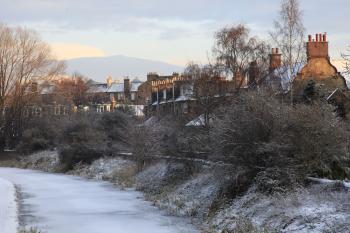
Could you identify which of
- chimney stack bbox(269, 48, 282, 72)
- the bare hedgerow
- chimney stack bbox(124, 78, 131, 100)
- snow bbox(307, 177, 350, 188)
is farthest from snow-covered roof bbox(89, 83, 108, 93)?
snow bbox(307, 177, 350, 188)

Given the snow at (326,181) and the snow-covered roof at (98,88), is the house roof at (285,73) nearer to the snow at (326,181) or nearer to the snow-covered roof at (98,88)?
the snow at (326,181)

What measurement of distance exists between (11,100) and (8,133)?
4.05m

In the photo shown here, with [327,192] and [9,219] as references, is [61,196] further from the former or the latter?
[327,192]

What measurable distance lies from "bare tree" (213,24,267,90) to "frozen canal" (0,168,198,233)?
1749cm

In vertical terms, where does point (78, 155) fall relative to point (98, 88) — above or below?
below

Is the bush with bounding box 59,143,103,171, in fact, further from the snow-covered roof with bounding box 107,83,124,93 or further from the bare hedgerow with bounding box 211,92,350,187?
the snow-covered roof with bounding box 107,83,124,93

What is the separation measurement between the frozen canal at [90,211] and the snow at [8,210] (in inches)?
15.0

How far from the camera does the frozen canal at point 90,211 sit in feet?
63.3

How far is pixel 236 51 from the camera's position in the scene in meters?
49.0

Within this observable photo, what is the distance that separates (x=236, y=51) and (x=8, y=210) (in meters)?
30.0

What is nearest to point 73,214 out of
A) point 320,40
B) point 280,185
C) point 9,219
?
point 9,219

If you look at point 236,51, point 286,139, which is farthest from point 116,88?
point 286,139

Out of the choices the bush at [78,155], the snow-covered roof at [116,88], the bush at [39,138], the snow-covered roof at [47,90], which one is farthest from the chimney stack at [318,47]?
the snow-covered roof at [116,88]

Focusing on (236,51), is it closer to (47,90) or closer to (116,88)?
(47,90)
